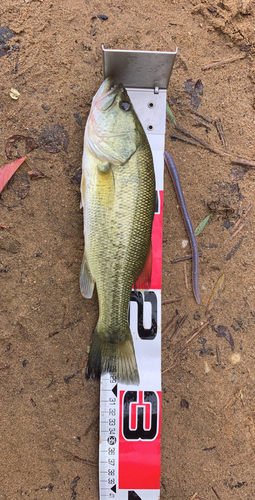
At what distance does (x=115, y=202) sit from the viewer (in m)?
2.14

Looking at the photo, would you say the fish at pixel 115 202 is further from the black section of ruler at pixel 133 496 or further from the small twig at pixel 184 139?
the black section of ruler at pixel 133 496

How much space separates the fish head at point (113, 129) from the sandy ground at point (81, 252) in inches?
17.4

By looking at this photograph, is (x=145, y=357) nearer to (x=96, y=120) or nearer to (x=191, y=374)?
(x=191, y=374)

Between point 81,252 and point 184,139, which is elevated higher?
point 184,139

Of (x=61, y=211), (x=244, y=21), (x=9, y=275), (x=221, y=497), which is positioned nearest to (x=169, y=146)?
(x=61, y=211)

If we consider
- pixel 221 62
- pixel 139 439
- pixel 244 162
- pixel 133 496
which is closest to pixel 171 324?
pixel 139 439

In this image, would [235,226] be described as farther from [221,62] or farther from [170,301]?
[221,62]

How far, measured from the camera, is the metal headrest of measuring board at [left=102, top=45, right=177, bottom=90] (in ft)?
7.97

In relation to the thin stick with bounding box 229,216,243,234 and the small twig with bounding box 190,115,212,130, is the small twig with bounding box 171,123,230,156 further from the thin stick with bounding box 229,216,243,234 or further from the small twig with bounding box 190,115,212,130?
the thin stick with bounding box 229,216,243,234

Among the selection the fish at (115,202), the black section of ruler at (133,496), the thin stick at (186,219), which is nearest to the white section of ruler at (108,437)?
the black section of ruler at (133,496)

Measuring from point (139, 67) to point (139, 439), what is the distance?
9.41 ft

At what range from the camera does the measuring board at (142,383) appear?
255cm

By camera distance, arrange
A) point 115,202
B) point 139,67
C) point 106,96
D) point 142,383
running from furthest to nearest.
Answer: point 142,383
point 139,67
point 106,96
point 115,202

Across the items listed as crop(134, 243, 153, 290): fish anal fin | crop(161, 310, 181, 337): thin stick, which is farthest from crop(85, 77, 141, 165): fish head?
crop(161, 310, 181, 337): thin stick
